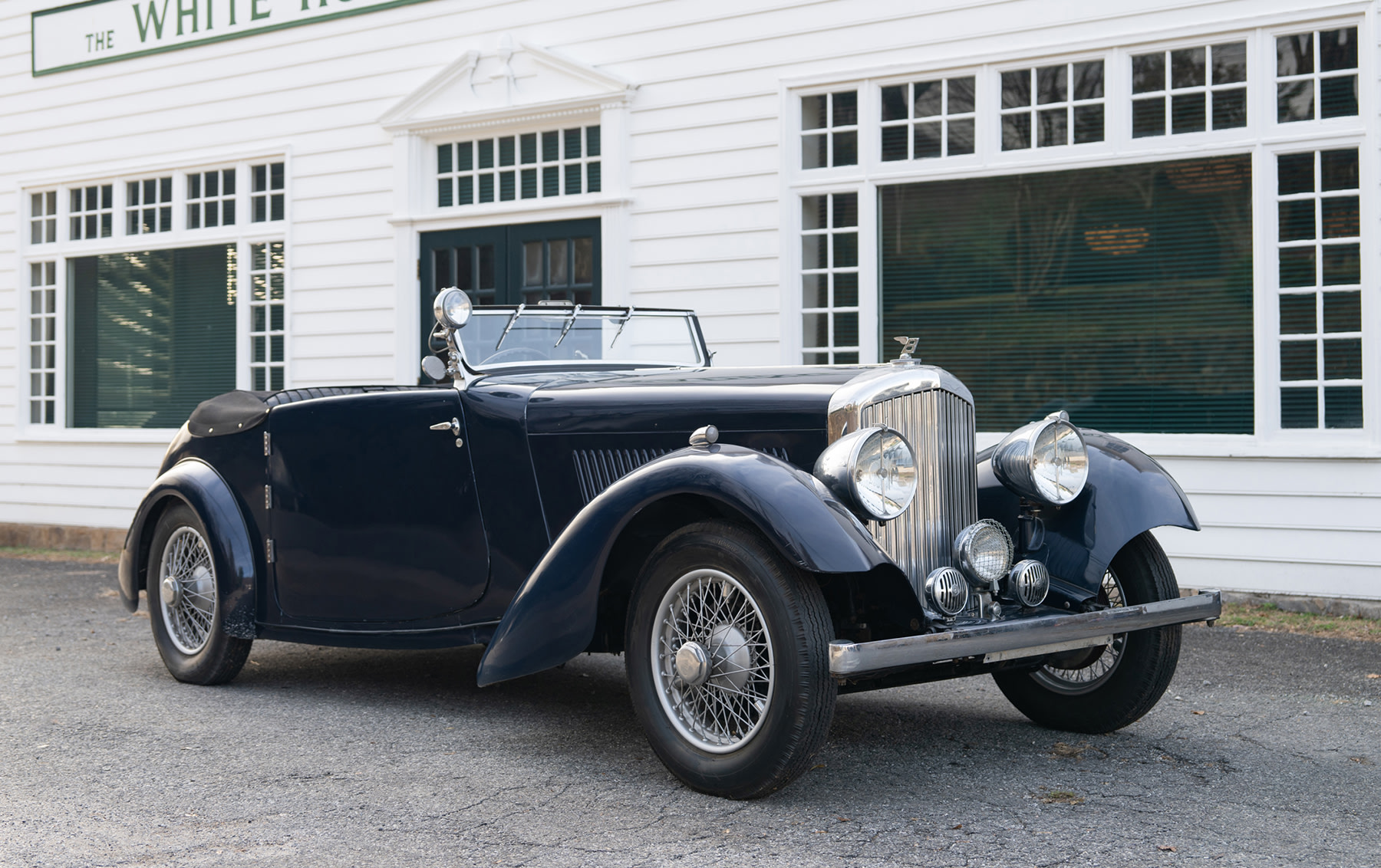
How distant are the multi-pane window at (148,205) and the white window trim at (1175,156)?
594 cm

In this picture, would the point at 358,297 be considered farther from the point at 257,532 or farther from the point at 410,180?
the point at 257,532

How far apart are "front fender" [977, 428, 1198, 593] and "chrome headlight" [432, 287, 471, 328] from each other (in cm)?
203

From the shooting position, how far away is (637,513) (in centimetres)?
386

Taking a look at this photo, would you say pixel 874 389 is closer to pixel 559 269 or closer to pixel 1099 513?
pixel 1099 513

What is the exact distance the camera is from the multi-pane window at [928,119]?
26.2ft

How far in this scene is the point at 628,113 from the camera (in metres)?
9.16

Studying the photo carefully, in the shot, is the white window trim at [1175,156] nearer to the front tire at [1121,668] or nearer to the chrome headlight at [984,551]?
the front tire at [1121,668]

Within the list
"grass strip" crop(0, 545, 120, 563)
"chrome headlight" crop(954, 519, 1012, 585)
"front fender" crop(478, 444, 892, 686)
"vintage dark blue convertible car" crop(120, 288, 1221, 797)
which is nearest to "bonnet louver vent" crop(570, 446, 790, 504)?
"vintage dark blue convertible car" crop(120, 288, 1221, 797)

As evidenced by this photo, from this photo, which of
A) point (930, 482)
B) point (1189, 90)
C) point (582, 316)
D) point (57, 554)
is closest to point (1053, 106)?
point (1189, 90)

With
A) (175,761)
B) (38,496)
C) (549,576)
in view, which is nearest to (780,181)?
(549,576)

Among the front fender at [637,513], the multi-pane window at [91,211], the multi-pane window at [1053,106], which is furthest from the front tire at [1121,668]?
the multi-pane window at [91,211]

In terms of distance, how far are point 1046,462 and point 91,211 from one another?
10328 mm

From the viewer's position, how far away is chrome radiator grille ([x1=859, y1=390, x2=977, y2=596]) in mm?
3957

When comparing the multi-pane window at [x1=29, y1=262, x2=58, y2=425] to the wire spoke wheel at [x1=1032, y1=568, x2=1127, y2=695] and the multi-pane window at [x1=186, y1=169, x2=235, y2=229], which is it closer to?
the multi-pane window at [x1=186, y1=169, x2=235, y2=229]
